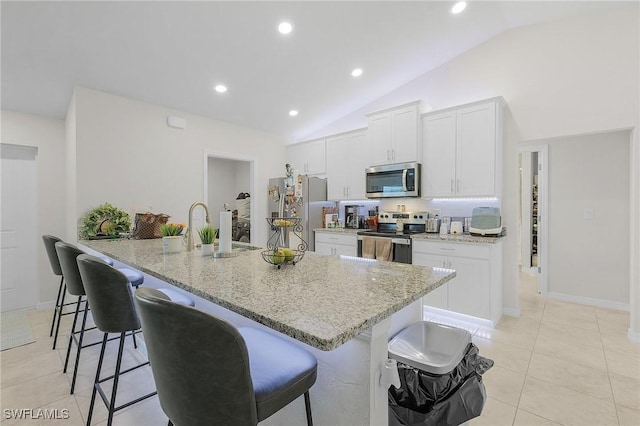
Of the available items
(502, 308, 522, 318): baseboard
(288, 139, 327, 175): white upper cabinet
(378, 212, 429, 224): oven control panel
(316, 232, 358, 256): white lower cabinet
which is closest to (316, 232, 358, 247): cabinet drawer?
(316, 232, 358, 256): white lower cabinet

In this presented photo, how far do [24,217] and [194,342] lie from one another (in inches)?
180

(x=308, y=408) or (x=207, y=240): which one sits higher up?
(x=207, y=240)

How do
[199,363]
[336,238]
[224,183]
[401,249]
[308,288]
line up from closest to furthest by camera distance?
[199,363], [308,288], [401,249], [336,238], [224,183]

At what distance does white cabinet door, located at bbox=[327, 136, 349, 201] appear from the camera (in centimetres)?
457

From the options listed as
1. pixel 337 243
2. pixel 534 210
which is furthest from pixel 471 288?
pixel 534 210

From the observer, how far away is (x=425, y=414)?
119 cm

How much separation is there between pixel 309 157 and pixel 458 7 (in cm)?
286

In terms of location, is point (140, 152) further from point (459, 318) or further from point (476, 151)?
point (459, 318)

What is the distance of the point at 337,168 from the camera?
464 centimetres

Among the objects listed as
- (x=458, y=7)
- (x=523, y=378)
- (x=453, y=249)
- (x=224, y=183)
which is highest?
(x=458, y=7)

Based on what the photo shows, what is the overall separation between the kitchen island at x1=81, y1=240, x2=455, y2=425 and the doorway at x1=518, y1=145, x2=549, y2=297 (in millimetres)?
3671

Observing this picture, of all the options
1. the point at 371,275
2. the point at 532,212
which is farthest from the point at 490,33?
the point at 371,275

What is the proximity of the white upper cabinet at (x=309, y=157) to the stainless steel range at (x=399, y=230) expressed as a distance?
1.37 meters

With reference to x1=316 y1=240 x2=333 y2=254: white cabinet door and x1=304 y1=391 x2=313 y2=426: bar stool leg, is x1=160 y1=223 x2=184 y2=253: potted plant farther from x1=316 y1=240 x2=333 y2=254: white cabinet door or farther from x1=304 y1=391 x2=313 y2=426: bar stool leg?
x1=316 y1=240 x2=333 y2=254: white cabinet door
